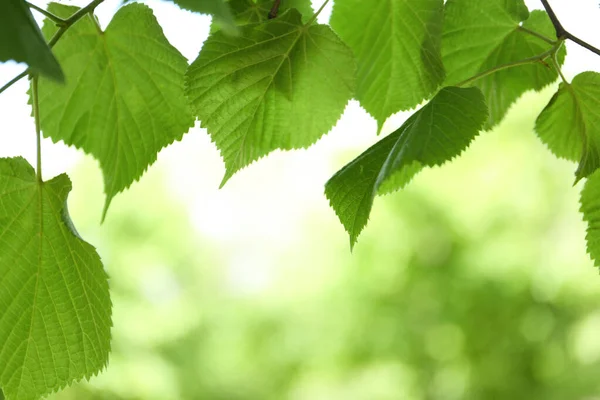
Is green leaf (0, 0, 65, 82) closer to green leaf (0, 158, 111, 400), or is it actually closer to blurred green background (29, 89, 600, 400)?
green leaf (0, 158, 111, 400)

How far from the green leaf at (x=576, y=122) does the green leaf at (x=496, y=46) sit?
0.06ft

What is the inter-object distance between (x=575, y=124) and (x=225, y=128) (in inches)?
6.3

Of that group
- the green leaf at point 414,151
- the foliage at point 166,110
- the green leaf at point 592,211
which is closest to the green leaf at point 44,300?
the foliage at point 166,110

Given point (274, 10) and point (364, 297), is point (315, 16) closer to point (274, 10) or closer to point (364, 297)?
point (274, 10)

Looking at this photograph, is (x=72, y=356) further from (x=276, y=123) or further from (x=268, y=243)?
(x=268, y=243)

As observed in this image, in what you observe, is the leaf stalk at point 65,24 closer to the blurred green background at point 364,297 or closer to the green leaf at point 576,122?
the green leaf at point 576,122

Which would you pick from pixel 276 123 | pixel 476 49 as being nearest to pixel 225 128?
pixel 276 123

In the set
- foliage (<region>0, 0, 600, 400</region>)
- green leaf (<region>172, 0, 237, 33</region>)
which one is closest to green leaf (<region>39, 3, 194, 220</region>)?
foliage (<region>0, 0, 600, 400</region>)

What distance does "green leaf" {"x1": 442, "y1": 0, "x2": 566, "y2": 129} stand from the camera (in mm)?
307

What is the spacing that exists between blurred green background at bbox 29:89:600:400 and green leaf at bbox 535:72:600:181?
13.6 ft

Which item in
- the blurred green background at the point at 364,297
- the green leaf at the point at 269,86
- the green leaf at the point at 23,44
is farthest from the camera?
the blurred green background at the point at 364,297

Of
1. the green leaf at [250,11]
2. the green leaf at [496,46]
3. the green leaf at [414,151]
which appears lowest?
the green leaf at [414,151]

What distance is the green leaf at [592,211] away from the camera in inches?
11.1

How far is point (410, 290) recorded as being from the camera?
476 centimetres
